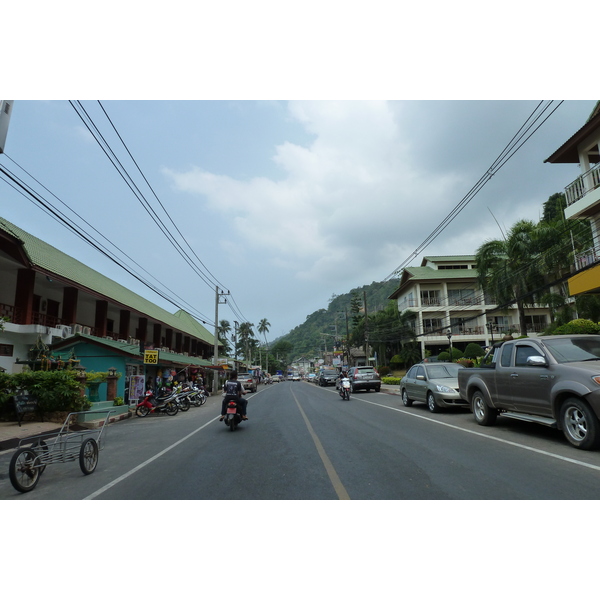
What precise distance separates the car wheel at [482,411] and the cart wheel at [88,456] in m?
8.34

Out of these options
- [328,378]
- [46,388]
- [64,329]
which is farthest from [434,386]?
[328,378]

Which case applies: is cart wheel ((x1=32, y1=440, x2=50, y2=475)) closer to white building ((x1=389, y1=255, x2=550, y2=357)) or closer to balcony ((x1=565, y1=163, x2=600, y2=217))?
balcony ((x1=565, y1=163, x2=600, y2=217))

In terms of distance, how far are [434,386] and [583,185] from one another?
13457mm

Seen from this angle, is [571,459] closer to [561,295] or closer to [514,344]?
[514,344]

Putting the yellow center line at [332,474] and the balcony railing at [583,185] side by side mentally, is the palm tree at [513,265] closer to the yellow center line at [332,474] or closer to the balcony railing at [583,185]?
the balcony railing at [583,185]

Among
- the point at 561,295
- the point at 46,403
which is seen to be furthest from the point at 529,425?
the point at 561,295

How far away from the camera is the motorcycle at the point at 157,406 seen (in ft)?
59.3

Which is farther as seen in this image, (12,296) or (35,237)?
(35,237)

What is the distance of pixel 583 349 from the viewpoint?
7.73 meters

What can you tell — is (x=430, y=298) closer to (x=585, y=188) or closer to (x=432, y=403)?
(x=585, y=188)

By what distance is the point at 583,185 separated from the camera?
19125 mm

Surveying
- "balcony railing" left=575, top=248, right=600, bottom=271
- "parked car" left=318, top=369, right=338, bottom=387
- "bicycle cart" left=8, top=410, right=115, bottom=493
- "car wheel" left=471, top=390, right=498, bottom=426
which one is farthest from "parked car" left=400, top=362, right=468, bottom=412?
"parked car" left=318, top=369, right=338, bottom=387

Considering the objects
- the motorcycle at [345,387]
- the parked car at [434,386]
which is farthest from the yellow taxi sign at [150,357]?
the parked car at [434,386]

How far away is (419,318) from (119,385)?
35.9 m
